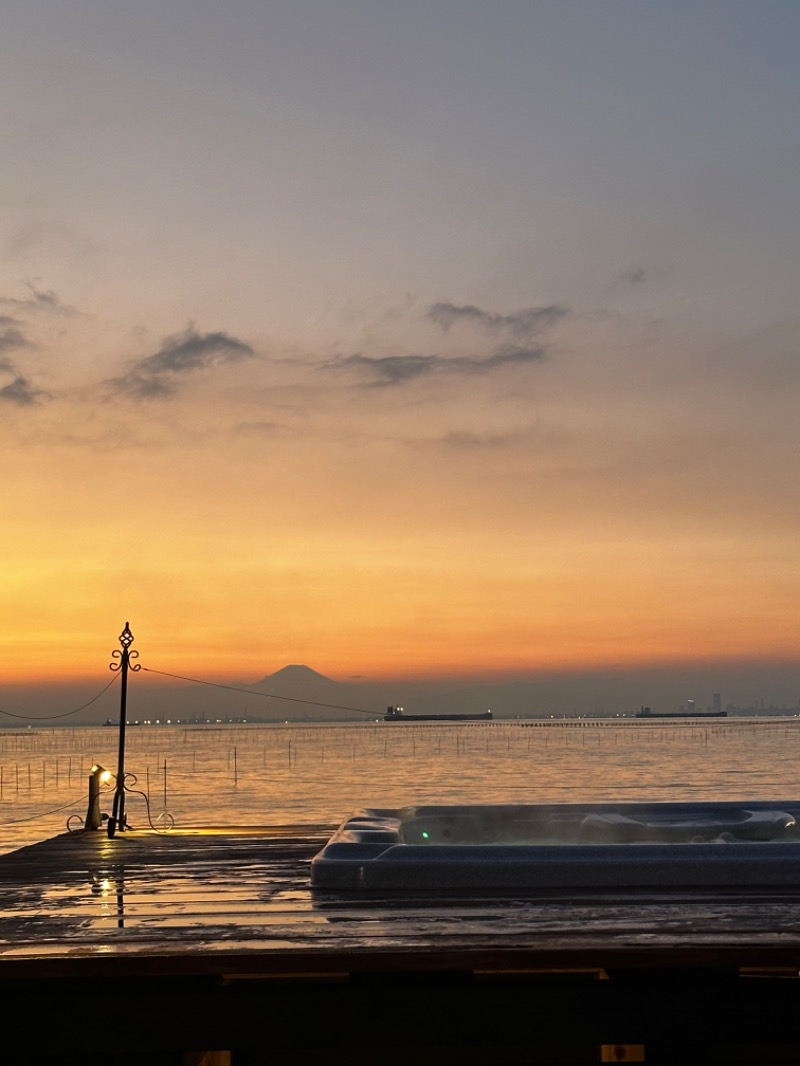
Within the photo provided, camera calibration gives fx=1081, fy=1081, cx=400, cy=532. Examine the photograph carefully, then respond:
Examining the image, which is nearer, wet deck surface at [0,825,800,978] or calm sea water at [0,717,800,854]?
wet deck surface at [0,825,800,978]

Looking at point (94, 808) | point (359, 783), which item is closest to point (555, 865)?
point (94, 808)

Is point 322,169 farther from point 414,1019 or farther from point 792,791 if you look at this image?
point 792,791

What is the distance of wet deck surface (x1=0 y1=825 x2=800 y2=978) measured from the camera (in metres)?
4.77

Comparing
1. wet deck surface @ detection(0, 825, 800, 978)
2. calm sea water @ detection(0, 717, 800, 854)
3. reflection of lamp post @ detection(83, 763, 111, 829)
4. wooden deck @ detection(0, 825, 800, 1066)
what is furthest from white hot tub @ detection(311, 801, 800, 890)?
calm sea water @ detection(0, 717, 800, 854)

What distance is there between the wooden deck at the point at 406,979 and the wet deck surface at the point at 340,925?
0.04ft

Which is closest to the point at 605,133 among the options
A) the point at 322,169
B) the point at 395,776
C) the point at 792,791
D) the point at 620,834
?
the point at 322,169

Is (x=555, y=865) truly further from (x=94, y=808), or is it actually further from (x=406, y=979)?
(x=94, y=808)

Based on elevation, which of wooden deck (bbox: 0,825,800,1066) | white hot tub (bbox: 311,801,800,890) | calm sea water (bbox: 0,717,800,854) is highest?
white hot tub (bbox: 311,801,800,890)

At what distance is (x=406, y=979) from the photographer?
514cm

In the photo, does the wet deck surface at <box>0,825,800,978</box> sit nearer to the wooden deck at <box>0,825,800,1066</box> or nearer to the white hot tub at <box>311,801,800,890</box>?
the wooden deck at <box>0,825,800,1066</box>

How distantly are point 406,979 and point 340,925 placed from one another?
1.51 ft

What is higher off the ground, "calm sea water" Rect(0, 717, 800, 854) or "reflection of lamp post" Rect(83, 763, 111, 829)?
"reflection of lamp post" Rect(83, 763, 111, 829)

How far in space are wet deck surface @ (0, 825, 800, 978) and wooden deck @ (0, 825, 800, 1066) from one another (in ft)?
0.04

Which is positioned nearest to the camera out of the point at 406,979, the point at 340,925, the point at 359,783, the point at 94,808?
the point at 406,979
